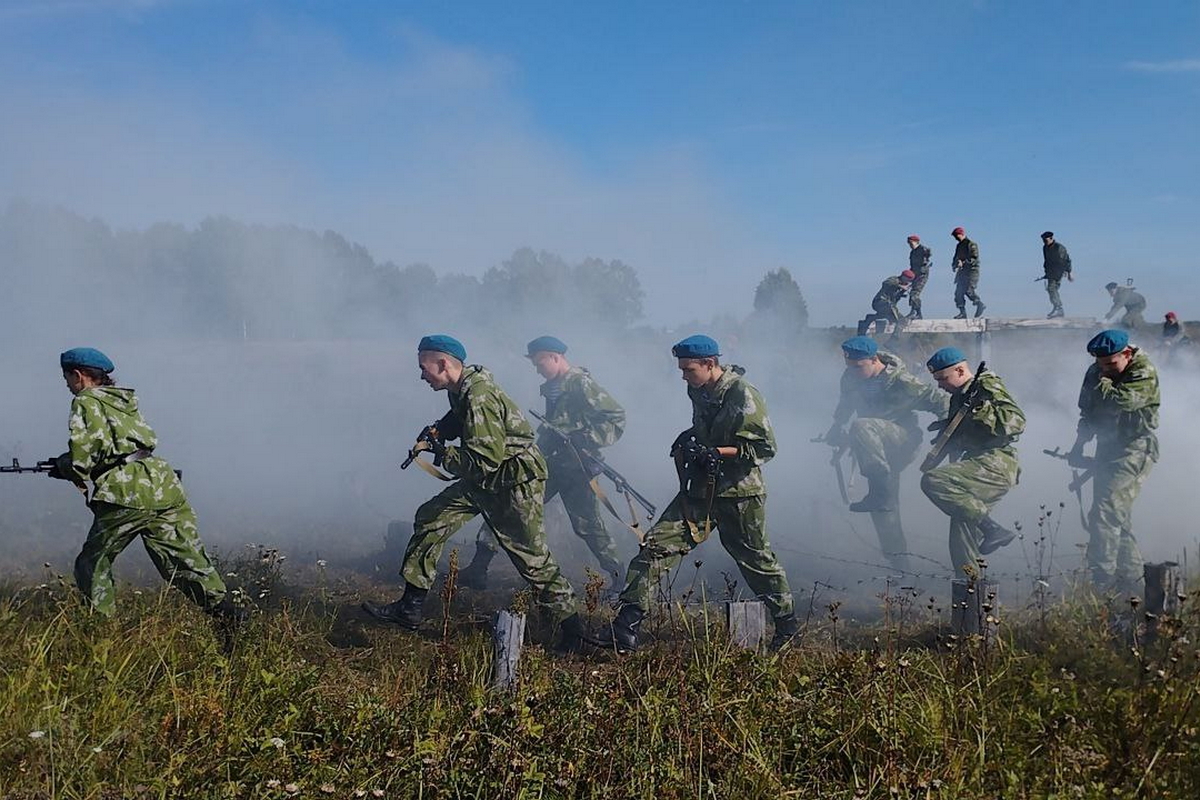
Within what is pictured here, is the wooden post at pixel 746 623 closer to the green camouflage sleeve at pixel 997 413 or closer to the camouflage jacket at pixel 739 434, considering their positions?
the camouflage jacket at pixel 739 434

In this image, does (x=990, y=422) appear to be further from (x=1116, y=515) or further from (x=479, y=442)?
(x=479, y=442)

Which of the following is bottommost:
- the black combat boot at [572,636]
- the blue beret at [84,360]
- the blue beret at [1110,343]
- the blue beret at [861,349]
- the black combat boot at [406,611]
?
the black combat boot at [572,636]

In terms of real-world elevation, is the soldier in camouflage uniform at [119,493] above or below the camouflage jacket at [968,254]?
below

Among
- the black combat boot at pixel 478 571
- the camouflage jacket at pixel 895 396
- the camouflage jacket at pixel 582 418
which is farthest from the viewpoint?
the camouflage jacket at pixel 895 396

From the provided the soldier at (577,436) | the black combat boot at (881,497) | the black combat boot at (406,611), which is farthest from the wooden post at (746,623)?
the black combat boot at (881,497)

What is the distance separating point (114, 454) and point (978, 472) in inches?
195

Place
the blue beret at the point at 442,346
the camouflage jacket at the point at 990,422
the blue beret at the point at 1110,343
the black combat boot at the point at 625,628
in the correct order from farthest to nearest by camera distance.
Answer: the blue beret at the point at 1110,343
the camouflage jacket at the point at 990,422
the blue beret at the point at 442,346
the black combat boot at the point at 625,628

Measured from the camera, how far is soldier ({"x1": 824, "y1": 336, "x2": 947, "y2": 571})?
7438 mm

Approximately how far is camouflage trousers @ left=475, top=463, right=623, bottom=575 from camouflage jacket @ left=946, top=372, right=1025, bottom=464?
8.68ft

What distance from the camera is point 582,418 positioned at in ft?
23.1

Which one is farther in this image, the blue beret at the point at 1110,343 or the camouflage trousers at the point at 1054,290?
the camouflage trousers at the point at 1054,290

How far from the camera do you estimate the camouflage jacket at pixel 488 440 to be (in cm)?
496

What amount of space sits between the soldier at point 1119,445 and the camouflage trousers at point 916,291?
806 centimetres

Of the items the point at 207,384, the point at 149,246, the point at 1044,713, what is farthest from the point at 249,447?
the point at 1044,713
